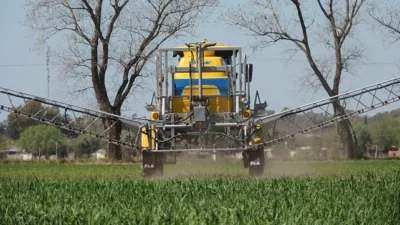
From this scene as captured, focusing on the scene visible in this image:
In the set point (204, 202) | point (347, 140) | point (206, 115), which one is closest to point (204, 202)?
point (204, 202)

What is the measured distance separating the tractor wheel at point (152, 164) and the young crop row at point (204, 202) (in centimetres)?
495

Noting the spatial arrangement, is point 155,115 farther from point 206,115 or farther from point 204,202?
point 204,202

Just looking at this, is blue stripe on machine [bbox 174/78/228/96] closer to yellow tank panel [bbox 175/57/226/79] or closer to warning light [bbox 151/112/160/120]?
yellow tank panel [bbox 175/57/226/79]

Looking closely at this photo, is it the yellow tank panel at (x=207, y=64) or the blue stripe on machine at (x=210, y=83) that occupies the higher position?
the yellow tank panel at (x=207, y=64)

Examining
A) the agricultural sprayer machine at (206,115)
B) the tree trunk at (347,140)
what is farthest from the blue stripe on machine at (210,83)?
the tree trunk at (347,140)

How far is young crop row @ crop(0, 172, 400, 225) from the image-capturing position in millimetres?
11703

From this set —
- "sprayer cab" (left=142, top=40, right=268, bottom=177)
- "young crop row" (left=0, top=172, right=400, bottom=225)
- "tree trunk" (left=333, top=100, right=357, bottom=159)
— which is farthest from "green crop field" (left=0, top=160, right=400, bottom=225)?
"tree trunk" (left=333, top=100, right=357, bottom=159)

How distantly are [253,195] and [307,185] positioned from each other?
2489 mm

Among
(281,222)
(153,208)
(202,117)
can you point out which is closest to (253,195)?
(153,208)

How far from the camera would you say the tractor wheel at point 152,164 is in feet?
78.9

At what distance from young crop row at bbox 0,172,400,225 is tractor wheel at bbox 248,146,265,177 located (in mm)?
4882

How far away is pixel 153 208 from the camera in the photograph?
1272 cm

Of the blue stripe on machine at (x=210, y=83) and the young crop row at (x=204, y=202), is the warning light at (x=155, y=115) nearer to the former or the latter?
the blue stripe on machine at (x=210, y=83)

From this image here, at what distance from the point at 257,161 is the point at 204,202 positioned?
10.5 meters
